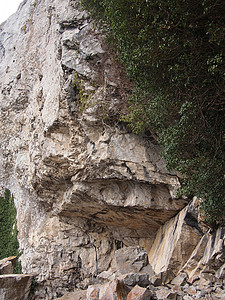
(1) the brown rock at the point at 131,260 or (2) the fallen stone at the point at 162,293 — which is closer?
(2) the fallen stone at the point at 162,293

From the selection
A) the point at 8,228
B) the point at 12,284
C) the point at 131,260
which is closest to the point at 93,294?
the point at 131,260

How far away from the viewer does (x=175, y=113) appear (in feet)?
29.3

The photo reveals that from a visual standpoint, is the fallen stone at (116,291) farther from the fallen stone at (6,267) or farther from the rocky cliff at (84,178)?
the fallen stone at (6,267)

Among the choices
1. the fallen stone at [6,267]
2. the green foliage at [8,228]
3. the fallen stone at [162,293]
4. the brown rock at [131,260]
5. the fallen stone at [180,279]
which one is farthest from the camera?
the green foliage at [8,228]

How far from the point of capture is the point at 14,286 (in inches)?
530

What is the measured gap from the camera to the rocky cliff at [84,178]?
11625mm

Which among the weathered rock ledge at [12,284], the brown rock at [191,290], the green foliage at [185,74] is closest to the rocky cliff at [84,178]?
the weathered rock ledge at [12,284]

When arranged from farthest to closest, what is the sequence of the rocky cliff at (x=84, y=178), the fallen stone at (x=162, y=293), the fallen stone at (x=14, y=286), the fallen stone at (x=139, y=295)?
the fallen stone at (x=14, y=286) < the rocky cliff at (x=84, y=178) < the fallen stone at (x=162, y=293) < the fallen stone at (x=139, y=295)

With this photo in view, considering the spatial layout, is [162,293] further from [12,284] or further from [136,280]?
[12,284]

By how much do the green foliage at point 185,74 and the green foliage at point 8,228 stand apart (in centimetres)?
1231

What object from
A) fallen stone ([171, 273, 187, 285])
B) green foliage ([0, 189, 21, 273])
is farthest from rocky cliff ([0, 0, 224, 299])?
green foliage ([0, 189, 21, 273])

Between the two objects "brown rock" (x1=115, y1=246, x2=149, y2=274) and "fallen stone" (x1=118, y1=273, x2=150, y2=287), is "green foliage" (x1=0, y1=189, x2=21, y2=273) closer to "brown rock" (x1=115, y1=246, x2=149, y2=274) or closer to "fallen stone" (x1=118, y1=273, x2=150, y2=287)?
"brown rock" (x1=115, y1=246, x2=149, y2=274)

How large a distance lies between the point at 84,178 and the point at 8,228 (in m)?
9.22

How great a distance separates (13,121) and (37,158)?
5757 millimetres
